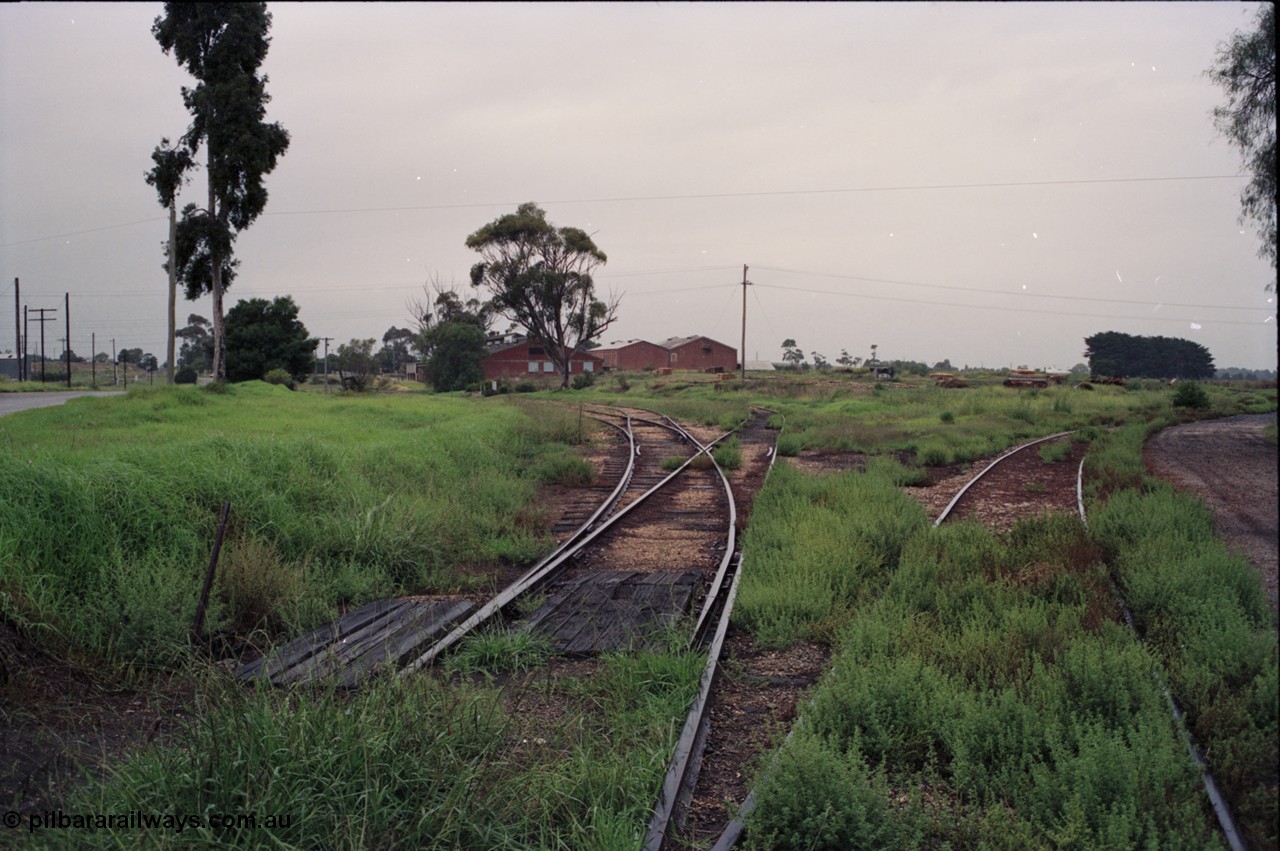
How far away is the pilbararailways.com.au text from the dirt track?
3.30 m

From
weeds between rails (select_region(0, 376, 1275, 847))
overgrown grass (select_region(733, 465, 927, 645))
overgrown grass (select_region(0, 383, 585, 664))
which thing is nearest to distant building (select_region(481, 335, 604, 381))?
overgrown grass (select_region(0, 383, 585, 664))

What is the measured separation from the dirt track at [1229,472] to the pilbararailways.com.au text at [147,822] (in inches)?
130

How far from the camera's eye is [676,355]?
299 ft

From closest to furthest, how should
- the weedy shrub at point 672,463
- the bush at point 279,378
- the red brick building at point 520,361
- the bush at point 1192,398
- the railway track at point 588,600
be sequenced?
the railway track at point 588,600 < the weedy shrub at point 672,463 < the bush at point 1192,398 < the bush at point 279,378 < the red brick building at point 520,361

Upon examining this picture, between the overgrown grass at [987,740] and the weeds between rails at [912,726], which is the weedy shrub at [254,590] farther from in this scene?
the overgrown grass at [987,740]

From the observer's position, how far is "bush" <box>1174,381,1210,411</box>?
79.1 feet

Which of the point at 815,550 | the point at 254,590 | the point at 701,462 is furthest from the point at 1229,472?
the point at 254,590

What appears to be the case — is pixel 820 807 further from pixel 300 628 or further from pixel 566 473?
pixel 566 473

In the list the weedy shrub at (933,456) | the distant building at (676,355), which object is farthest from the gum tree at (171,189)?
the distant building at (676,355)

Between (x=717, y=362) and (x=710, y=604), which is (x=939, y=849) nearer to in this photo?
(x=710, y=604)

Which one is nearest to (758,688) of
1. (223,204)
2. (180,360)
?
(223,204)

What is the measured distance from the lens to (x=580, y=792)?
350cm

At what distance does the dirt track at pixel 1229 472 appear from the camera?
5.15 m

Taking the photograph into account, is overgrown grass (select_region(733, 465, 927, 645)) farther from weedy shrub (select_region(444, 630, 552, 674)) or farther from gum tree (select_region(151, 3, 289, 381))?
gum tree (select_region(151, 3, 289, 381))
